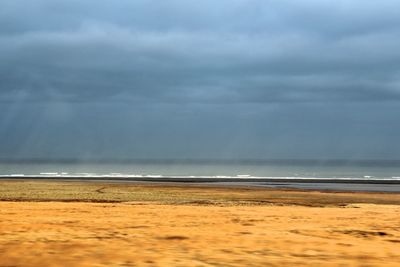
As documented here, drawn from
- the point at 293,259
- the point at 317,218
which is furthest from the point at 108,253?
the point at 317,218

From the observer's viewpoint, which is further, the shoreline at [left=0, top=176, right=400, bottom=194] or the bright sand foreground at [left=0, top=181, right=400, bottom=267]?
the shoreline at [left=0, top=176, right=400, bottom=194]

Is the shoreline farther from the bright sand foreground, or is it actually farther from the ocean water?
the bright sand foreground

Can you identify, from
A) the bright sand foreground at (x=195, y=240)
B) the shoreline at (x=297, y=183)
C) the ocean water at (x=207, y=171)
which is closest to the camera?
the bright sand foreground at (x=195, y=240)

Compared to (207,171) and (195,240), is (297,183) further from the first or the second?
(207,171)

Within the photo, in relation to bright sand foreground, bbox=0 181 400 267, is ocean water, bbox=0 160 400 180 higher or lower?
higher

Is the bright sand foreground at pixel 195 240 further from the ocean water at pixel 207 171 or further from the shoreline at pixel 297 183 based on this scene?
the ocean water at pixel 207 171

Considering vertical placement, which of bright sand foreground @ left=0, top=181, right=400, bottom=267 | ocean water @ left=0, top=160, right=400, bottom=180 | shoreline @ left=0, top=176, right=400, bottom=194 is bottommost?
bright sand foreground @ left=0, top=181, right=400, bottom=267

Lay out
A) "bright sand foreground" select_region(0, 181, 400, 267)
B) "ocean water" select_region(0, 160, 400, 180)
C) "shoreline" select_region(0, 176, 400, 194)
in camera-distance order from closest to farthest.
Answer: "bright sand foreground" select_region(0, 181, 400, 267), "shoreline" select_region(0, 176, 400, 194), "ocean water" select_region(0, 160, 400, 180)

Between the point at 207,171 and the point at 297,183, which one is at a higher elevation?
the point at 207,171

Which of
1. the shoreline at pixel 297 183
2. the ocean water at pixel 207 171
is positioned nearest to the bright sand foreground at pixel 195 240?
the shoreline at pixel 297 183

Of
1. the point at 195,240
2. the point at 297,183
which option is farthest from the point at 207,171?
the point at 195,240

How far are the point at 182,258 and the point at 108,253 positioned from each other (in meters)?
1.74

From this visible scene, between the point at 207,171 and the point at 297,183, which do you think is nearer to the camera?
the point at 297,183


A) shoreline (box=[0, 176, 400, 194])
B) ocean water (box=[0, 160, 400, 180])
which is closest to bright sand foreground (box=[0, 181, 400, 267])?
shoreline (box=[0, 176, 400, 194])
